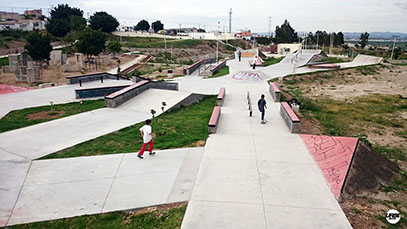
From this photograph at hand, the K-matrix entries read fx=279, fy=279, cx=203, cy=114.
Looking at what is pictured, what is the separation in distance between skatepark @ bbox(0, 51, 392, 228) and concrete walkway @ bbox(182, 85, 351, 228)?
2 cm

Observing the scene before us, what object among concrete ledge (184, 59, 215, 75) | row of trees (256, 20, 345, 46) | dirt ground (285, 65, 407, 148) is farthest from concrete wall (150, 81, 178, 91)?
row of trees (256, 20, 345, 46)

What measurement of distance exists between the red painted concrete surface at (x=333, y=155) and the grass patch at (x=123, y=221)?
4.27 metres

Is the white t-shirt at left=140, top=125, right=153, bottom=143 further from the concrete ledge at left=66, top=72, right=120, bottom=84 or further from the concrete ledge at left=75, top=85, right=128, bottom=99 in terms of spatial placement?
the concrete ledge at left=66, top=72, right=120, bottom=84

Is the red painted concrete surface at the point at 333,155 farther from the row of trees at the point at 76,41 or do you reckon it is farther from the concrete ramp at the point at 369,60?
the concrete ramp at the point at 369,60

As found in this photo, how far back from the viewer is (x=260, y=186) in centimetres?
756

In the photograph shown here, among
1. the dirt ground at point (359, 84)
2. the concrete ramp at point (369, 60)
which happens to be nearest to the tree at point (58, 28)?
the dirt ground at point (359, 84)

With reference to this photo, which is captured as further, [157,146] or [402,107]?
[402,107]

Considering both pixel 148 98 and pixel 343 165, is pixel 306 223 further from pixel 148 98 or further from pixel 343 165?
pixel 148 98

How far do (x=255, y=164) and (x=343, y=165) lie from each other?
8.89ft

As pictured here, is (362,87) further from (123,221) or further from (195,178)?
(123,221)

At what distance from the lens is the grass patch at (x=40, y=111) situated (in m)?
12.8

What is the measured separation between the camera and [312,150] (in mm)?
9953

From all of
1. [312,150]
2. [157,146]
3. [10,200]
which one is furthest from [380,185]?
[10,200]

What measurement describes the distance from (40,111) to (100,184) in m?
9.94
